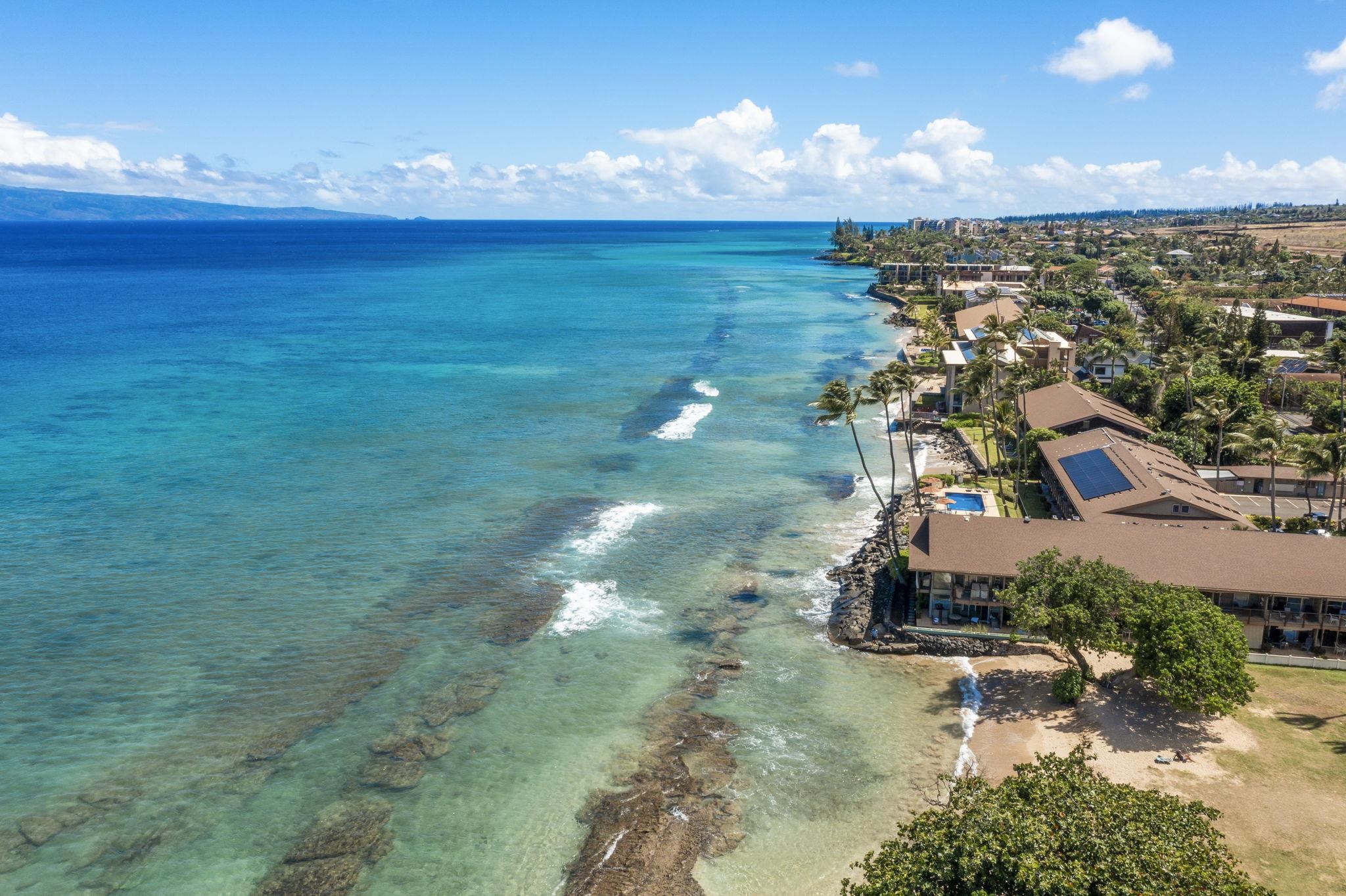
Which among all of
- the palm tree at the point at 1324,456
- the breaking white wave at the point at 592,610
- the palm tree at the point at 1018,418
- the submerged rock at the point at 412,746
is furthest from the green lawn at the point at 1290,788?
the submerged rock at the point at 412,746

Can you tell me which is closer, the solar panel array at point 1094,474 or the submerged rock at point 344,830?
the submerged rock at point 344,830

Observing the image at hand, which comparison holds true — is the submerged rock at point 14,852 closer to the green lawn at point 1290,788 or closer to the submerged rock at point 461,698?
the submerged rock at point 461,698

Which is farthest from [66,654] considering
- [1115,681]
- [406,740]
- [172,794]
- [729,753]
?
[1115,681]

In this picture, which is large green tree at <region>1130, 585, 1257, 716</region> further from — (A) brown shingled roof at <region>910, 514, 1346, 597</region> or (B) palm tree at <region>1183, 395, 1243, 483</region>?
(B) palm tree at <region>1183, 395, 1243, 483</region>

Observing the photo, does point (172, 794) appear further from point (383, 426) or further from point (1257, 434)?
point (1257, 434)

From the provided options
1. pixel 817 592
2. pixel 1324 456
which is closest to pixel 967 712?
pixel 817 592

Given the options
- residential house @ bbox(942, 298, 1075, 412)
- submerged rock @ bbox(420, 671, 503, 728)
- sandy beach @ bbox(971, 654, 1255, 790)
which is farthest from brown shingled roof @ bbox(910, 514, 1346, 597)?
residential house @ bbox(942, 298, 1075, 412)

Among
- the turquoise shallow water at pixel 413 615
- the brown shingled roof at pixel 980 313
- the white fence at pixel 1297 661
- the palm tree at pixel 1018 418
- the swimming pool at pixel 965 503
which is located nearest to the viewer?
the turquoise shallow water at pixel 413 615
